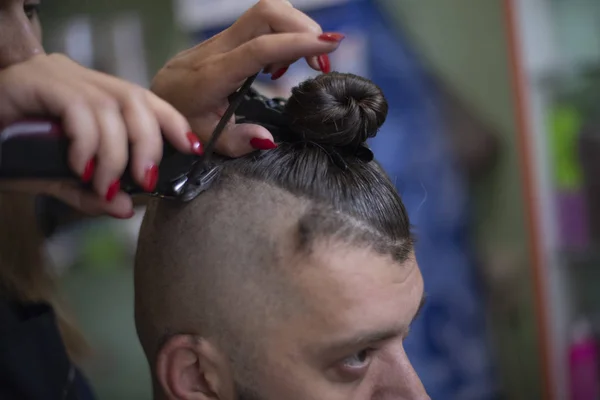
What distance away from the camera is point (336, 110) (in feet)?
3.18

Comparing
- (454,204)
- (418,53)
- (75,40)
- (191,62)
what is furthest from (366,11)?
(191,62)

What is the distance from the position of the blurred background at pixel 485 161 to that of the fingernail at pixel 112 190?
1776mm

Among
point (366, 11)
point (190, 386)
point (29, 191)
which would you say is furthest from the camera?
point (366, 11)

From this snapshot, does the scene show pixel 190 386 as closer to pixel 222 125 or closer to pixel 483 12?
pixel 222 125

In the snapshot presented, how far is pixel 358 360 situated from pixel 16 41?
2.34 ft

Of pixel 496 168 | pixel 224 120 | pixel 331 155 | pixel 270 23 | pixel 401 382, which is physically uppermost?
pixel 270 23

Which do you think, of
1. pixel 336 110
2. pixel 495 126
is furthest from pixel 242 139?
pixel 495 126

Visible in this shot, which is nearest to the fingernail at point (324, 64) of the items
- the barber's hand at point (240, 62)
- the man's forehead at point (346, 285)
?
the barber's hand at point (240, 62)

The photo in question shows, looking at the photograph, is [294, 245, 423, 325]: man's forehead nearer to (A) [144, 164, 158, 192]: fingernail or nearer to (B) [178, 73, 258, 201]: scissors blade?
(B) [178, 73, 258, 201]: scissors blade

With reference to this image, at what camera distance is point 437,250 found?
259 centimetres

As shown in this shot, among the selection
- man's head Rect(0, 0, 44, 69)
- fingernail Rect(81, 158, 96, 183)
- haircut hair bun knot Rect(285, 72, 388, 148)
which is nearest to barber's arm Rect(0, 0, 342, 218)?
fingernail Rect(81, 158, 96, 183)

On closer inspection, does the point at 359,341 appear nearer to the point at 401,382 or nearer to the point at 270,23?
the point at 401,382

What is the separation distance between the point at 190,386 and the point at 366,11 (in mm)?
1932

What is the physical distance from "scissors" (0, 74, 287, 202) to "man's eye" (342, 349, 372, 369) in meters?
0.35
